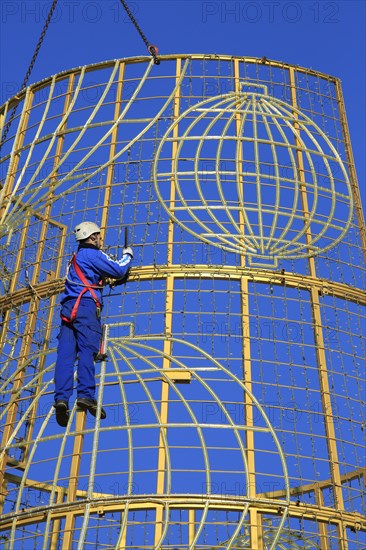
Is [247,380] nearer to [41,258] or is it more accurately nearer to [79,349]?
[79,349]

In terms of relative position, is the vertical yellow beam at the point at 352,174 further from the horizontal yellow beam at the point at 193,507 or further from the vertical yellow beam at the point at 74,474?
the vertical yellow beam at the point at 74,474

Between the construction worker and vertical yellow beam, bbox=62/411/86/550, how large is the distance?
1137 mm

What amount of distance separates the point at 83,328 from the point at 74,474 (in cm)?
284

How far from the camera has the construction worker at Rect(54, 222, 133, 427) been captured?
14812mm

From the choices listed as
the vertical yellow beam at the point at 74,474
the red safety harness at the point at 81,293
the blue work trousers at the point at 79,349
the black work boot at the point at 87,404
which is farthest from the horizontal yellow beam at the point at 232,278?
the black work boot at the point at 87,404

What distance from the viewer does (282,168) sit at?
20156 mm

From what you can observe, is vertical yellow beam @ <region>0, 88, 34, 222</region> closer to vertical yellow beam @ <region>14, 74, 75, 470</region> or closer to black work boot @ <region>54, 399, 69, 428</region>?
vertical yellow beam @ <region>14, 74, 75, 470</region>

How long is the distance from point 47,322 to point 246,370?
17.5 ft

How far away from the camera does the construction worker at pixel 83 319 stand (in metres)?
14.8

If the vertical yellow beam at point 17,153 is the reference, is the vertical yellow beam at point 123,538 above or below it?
below

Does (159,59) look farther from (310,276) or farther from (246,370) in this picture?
(246,370)

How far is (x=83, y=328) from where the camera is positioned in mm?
15242

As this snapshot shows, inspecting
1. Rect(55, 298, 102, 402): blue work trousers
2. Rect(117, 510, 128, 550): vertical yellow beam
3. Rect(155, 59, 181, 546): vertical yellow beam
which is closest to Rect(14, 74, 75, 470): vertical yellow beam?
Rect(155, 59, 181, 546): vertical yellow beam

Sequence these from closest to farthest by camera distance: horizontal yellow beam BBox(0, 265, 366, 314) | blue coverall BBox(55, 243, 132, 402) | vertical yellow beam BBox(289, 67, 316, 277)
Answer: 1. blue coverall BBox(55, 243, 132, 402)
2. horizontal yellow beam BBox(0, 265, 366, 314)
3. vertical yellow beam BBox(289, 67, 316, 277)
